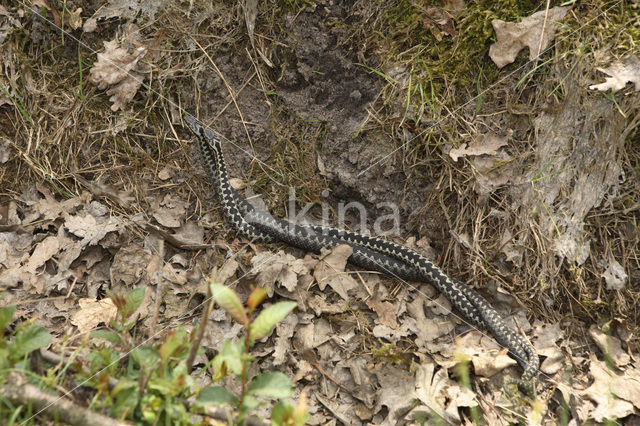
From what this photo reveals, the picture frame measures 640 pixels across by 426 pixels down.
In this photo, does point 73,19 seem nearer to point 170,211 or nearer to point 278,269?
point 170,211

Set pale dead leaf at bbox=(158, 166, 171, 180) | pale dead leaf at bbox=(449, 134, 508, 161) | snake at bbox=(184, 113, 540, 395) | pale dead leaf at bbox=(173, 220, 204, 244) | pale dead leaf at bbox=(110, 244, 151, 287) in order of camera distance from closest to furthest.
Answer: pale dead leaf at bbox=(110, 244, 151, 287)
snake at bbox=(184, 113, 540, 395)
pale dead leaf at bbox=(449, 134, 508, 161)
pale dead leaf at bbox=(173, 220, 204, 244)
pale dead leaf at bbox=(158, 166, 171, 180)

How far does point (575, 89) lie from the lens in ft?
15.3

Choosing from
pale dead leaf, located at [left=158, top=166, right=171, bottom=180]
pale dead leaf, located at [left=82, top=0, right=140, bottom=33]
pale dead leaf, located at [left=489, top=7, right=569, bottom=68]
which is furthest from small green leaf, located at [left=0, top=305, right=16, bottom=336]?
pale dead leaf, located at [left=489, top=7, right=569, bottom=68]

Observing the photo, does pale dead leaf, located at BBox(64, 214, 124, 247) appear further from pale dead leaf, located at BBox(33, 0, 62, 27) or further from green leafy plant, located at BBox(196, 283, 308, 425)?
green leafy plant, located at BBox(196, 283, 308, 425)

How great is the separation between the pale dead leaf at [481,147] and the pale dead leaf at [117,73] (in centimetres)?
364

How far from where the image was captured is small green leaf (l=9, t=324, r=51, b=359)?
2.79m

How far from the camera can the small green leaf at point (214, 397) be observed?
2.59 m

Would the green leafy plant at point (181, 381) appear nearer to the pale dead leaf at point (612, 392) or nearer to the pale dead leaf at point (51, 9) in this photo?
the pale dead leaf at point (612, 392)

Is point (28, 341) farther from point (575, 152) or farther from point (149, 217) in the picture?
point (575, 152)

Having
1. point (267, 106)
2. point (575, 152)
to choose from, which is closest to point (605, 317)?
point (575, 152)

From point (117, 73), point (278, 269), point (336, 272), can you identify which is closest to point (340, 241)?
point (336, 272)

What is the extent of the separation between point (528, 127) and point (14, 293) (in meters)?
5.26

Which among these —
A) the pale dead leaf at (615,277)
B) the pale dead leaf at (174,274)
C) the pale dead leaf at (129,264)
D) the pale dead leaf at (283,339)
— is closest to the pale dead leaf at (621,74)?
the pale dead leaf at (615,277)

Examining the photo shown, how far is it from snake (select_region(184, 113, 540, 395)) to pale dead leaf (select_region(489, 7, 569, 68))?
230 centimetres
